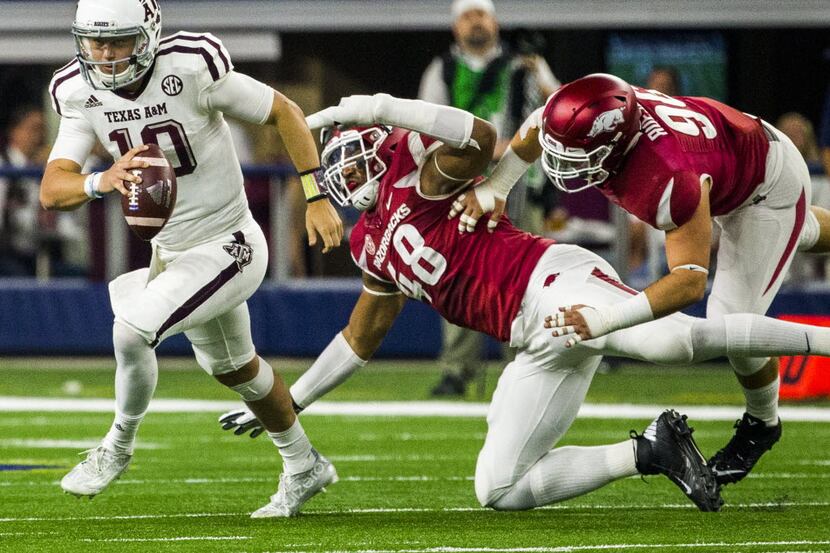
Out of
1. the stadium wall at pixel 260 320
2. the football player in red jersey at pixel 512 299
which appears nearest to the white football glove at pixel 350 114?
the football player in red jersey at pixel 512 299

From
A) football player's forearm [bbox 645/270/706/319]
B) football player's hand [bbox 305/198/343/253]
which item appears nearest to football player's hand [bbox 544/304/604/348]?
football player's forearm [bbox 645/270/706/319]

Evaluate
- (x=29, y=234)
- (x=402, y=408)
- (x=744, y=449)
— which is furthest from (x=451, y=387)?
(x=29, y=234)

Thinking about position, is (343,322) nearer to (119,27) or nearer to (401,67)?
(401,67)

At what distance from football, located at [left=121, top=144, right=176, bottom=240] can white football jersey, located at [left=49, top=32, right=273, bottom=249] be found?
0.92 feet

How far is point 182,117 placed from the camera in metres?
4.89

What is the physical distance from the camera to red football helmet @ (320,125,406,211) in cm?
494

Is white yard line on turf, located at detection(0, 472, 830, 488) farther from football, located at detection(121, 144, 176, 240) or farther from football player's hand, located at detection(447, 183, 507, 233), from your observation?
football, located at detection(121, 144, 176, 240)

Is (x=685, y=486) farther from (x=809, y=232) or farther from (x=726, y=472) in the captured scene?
(x=809, y=232)

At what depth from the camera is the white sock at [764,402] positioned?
5.23 meters

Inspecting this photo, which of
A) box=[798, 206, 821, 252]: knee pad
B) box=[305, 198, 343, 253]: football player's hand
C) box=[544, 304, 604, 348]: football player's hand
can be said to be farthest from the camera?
box=[798, 206, 821, 252]: knee pad

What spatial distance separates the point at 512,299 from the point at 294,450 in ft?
2.97

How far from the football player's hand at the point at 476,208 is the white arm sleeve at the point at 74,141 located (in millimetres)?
1168

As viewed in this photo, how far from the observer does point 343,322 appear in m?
10.2

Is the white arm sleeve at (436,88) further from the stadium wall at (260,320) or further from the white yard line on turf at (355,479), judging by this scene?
the white yard line on turf at (355,479)
